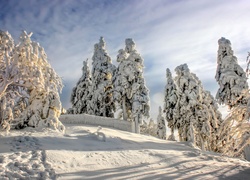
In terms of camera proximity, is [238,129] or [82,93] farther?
[82,93]

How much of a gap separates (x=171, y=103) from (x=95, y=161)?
78.6 feet

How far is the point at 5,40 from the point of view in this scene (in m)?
12.7

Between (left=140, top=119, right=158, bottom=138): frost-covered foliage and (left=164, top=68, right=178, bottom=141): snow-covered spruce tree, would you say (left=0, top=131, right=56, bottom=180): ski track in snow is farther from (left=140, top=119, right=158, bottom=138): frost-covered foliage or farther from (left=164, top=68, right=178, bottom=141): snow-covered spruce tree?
(left=140, top=119, right=158, bottom=138): frost-covered foliage

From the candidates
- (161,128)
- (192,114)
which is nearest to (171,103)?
(192,114)

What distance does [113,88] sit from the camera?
3189 cm

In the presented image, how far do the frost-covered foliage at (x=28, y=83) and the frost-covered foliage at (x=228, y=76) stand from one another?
19.3 metres

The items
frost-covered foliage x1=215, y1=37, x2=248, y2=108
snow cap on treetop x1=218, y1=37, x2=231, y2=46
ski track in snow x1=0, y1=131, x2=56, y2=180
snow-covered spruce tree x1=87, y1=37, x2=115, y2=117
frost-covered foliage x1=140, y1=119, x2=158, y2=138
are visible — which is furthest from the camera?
frost-covered foliage x1=140, y1=119, x2=158, y2=138

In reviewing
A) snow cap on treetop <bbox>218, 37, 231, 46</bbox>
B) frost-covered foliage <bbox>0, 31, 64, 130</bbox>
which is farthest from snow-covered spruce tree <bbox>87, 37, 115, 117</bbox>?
frost-covered foliage <bbox>0, 31, 64, 130</bbox>

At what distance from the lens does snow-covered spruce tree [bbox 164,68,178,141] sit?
33.5 meters

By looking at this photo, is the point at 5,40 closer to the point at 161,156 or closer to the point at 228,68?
the point at 161,156

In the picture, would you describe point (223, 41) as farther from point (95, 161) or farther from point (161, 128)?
point (95, 161)

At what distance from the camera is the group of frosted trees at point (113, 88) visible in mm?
28916

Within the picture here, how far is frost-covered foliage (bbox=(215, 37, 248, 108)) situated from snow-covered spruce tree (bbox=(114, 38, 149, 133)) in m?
8.62

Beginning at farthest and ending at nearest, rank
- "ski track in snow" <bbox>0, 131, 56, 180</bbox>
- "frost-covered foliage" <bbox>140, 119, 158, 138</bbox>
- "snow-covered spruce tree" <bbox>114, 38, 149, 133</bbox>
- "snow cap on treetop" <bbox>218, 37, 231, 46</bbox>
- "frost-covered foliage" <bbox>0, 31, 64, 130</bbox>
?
"frost-covered foliage" <bbox>140, 119, 158, 138</bbox> < "snow cap on treetop" <bbox>218, 37, 231, 46</bbox> < "snow-covered spruce tree" <bbox>114, 38, 149, 133</bbox> < "frost-covered foliage" <bbox>0, 31, 64, 130</bbox> < "ski track in snow" <bbox>0, 131, 56, 180</bbox>
